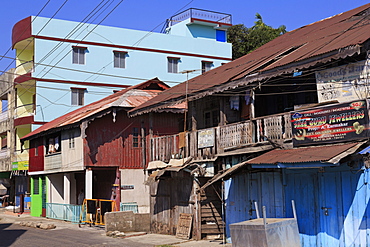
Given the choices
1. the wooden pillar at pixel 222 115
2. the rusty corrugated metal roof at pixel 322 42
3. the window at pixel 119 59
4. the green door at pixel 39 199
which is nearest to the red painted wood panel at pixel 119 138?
the rusty corrugated metal roof at pixel 322 42

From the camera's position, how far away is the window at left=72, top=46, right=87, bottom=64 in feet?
133

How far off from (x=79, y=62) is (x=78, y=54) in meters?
0.70

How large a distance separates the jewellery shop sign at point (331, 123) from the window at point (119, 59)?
1143 inches

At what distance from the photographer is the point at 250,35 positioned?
1999 inches

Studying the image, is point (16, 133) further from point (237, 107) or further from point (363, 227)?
point (363, 227)

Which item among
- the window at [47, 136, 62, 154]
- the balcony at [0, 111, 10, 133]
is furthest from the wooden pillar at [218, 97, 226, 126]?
the balcony at [0, 111, 10, 133]

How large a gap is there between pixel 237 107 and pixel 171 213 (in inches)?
230

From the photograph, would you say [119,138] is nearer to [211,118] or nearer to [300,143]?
[211,118]

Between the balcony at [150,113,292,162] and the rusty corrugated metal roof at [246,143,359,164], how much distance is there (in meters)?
0.58

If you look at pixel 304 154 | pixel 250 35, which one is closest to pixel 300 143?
pixel 304 154

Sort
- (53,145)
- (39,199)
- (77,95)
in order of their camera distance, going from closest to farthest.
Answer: (53,145) → (39,199) → (77,95)

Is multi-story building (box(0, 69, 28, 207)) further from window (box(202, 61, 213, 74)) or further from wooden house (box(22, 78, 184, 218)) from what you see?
window (box(202, 61, 213, 74))

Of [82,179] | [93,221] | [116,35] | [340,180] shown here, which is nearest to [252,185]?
[340,180]

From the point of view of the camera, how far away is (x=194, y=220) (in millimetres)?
19562
